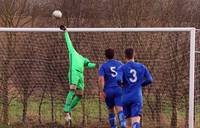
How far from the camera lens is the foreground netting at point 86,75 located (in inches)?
513

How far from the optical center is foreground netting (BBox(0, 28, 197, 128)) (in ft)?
42.7

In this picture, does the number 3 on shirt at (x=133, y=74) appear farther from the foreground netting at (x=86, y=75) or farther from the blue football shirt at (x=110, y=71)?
the foreground netting at (x=86, y=75)


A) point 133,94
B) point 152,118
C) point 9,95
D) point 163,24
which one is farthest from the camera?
point 163,24

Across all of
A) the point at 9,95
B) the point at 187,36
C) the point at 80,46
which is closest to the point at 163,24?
the point at 187,36

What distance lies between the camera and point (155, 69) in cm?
1297

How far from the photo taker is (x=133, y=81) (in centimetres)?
945

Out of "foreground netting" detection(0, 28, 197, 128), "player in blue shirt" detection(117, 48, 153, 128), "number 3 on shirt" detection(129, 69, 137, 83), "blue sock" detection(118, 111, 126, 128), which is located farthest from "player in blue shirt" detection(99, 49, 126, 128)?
"foreground netting" detection(0, 28, 197, 128)

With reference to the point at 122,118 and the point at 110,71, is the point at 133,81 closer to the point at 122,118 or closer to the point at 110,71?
the point at 110,71

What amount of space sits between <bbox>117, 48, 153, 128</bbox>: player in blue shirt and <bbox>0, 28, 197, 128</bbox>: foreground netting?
3.35 m

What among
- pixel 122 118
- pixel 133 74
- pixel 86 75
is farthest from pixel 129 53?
pixel 86 75

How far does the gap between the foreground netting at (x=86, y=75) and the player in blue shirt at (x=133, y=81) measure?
3.35 m

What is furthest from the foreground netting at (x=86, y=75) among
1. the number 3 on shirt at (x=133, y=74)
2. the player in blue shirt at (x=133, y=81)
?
the number 3 on shirt at (x=133, y=74)

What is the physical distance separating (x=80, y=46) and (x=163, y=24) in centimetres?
300

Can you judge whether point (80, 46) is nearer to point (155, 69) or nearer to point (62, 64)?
point (62, 64)
